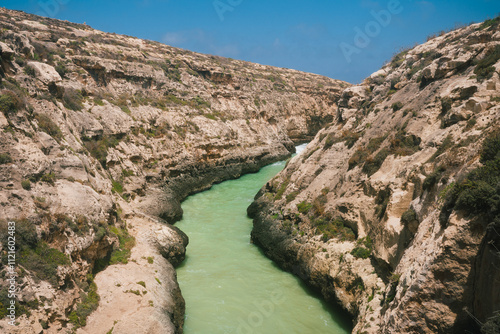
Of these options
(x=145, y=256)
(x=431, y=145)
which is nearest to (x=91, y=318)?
(x=145, y=256)

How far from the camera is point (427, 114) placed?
14.9 metres

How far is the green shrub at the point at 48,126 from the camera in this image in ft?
48.4

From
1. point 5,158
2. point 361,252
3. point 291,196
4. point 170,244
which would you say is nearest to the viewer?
point 5,158

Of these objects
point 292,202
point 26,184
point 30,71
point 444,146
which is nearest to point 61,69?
point 30,71

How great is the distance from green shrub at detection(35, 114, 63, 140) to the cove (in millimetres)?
9585

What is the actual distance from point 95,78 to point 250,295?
1123 inches

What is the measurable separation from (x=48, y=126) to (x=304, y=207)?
14.6m

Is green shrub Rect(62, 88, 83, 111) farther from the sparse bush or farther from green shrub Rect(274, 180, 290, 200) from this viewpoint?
green shrub Rect(274, 180, 290, 200)

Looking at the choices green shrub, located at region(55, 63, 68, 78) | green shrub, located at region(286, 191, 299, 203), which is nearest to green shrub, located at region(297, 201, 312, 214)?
green shrub, located at region(286, 191, 299, 203)

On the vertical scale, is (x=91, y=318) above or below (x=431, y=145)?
below

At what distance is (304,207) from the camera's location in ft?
57.5

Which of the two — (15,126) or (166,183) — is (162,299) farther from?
(166,183)

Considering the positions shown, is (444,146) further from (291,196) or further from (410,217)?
(291,196)

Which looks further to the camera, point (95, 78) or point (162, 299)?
point (95, 78)
